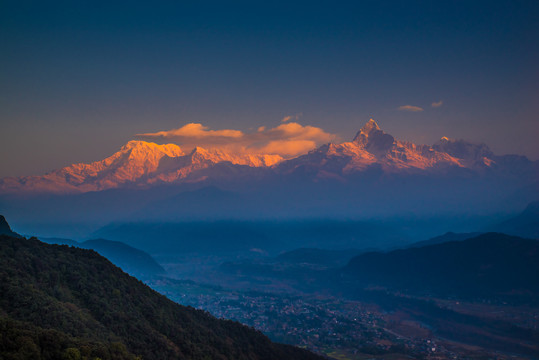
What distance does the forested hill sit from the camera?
31.4 meters

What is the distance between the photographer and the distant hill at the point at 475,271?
152 metres

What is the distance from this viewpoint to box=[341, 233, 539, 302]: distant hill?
151500mm

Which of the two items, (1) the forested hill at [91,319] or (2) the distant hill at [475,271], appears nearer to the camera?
(1) the forested hill at [91,319]

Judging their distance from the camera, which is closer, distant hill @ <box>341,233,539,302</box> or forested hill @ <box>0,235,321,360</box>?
forested hill @ <box>0,235,321,360</box>

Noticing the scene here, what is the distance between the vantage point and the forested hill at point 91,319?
1235 inches

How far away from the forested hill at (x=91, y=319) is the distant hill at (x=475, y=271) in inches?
4323

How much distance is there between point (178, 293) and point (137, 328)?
125 m

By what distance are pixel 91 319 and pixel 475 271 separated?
540 feet

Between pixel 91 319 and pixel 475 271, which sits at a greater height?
pixel 91 319

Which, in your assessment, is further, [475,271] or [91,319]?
[475,271]

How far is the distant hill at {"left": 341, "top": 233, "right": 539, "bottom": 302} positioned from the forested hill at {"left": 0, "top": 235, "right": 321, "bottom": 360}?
110m

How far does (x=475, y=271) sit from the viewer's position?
16862 centimetres

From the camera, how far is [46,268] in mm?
50844

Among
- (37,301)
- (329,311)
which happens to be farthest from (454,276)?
(37,301)
